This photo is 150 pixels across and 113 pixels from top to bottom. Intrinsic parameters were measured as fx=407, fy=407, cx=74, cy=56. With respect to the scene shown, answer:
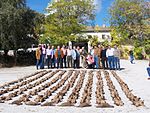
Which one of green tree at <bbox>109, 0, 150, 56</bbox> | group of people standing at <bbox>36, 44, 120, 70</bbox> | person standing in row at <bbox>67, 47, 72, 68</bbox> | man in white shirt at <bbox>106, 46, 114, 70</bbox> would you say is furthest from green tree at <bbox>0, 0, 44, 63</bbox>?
green tree at <bbox>109, 0, 150, 56</bbox>

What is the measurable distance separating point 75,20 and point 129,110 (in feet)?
147

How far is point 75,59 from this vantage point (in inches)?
1085

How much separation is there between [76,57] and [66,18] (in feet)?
96.0

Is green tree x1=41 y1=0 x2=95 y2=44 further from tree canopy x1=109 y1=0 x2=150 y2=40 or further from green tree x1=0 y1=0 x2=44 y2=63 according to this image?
green tree x1=0 y1=0 x2=44 y2=63

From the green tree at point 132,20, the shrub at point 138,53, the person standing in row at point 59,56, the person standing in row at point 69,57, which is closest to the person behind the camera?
the person standing in row at point 59,56

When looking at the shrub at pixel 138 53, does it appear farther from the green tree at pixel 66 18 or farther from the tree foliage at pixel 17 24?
the tree foliage at pixel 17 24

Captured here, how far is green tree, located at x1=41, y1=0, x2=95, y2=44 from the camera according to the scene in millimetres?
53562

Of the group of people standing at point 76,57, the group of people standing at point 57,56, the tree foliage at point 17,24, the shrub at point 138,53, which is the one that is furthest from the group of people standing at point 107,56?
the shrub at point 138,53

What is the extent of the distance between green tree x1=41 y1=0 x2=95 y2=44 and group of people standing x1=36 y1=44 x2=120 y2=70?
79.5 ft

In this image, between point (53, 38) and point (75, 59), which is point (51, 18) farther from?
point (75, 59)

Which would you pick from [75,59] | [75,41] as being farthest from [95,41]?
[75,59]

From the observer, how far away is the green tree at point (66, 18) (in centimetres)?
5356

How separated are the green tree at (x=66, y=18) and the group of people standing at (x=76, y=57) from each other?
2423 cm

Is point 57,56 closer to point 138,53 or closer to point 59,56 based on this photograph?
point 59,56
